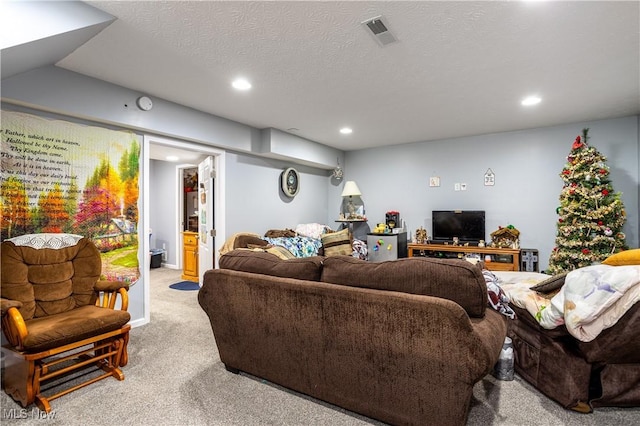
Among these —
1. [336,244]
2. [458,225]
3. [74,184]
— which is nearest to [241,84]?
[74,184]

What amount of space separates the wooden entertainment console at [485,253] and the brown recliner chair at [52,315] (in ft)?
14.1

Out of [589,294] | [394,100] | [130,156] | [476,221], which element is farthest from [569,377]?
[130,156]

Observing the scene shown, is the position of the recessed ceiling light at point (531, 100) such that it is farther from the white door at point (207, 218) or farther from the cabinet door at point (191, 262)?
the cabinet door at point (191, 262)

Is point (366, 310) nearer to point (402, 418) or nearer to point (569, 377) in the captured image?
point (402, 418)

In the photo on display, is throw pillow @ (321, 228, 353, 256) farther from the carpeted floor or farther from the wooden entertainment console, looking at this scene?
the carpeted floor

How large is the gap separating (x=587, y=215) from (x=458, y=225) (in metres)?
1.71

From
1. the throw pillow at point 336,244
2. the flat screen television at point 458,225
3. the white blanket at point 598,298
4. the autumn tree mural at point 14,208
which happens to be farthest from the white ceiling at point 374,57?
the throw pillow at point 336,244

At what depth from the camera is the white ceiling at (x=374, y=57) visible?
197cm

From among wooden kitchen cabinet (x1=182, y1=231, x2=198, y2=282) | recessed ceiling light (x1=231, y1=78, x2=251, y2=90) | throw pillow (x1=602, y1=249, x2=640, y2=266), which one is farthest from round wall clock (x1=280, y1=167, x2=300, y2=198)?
throw pillow (x1=602, y1=249, x2=640, y2=266)

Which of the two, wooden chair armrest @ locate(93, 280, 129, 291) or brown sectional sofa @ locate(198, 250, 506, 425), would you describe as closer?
brown sectional sofa @ locate(198, 250, 506, 425)

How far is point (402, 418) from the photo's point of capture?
1.66 metres

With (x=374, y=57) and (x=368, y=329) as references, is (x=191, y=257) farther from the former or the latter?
(x=368, y=329)

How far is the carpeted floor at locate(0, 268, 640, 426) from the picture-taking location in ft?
5.94

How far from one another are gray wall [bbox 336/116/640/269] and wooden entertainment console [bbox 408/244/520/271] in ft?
1.22
